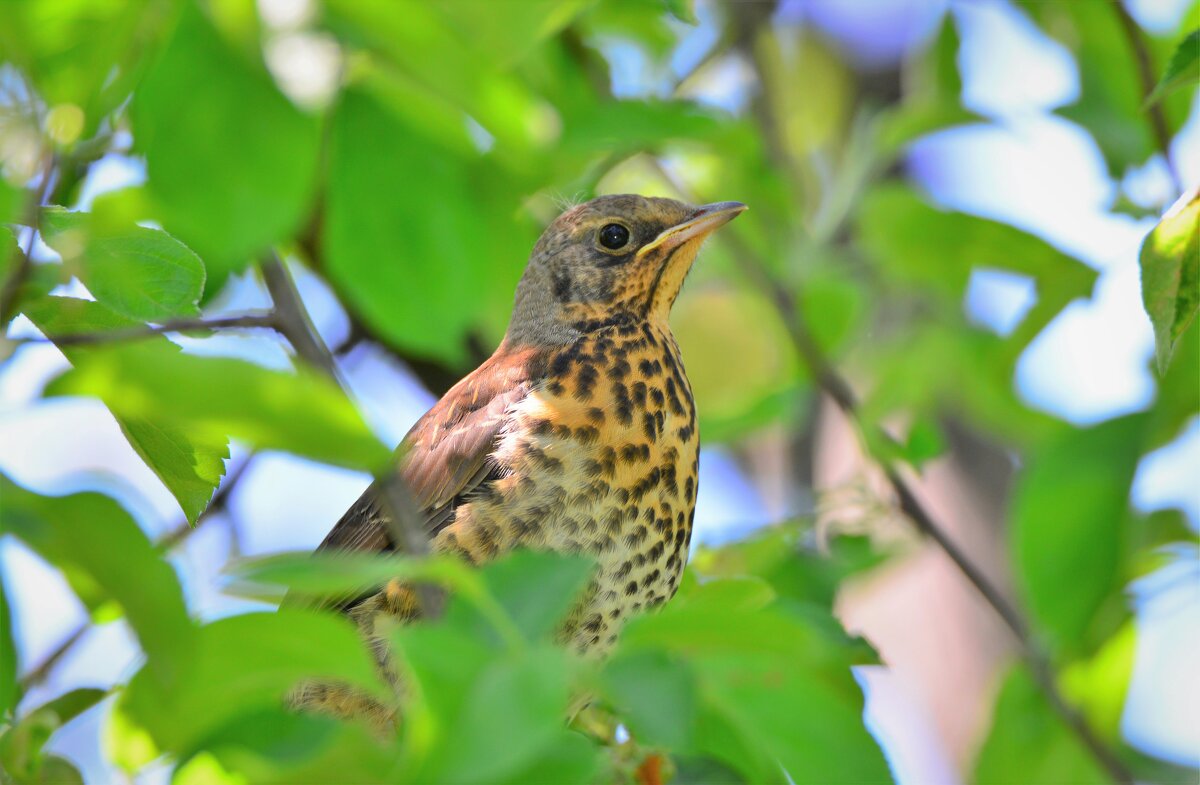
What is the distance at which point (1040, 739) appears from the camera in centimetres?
375

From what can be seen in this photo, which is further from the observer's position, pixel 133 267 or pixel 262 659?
pixel 133 267

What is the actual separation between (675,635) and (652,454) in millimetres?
1836

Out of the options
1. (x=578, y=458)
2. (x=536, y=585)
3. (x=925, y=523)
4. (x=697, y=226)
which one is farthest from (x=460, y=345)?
(x=925, y=523)

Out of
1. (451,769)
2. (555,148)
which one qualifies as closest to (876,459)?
(555,148)

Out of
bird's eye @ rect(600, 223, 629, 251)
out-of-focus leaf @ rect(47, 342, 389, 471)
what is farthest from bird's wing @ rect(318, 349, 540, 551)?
out-of-focus leaf @ rect(47, 342, 389, 471)

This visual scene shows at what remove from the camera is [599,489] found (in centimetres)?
338

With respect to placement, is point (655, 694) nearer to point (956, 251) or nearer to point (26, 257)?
point (26, 257)

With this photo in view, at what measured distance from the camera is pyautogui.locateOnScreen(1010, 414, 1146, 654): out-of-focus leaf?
3.59 meters

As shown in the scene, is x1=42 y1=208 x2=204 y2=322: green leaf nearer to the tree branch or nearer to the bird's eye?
the tree branch

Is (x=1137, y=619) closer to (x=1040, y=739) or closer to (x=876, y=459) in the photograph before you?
(x=1040, y=739)

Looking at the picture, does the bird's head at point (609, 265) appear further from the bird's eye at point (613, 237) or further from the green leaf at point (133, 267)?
the green leaf at point (133, 267)

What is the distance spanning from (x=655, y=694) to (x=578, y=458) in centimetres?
188

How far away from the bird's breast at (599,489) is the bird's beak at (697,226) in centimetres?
53

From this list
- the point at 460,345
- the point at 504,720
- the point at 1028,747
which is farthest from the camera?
the point at 1028,747
